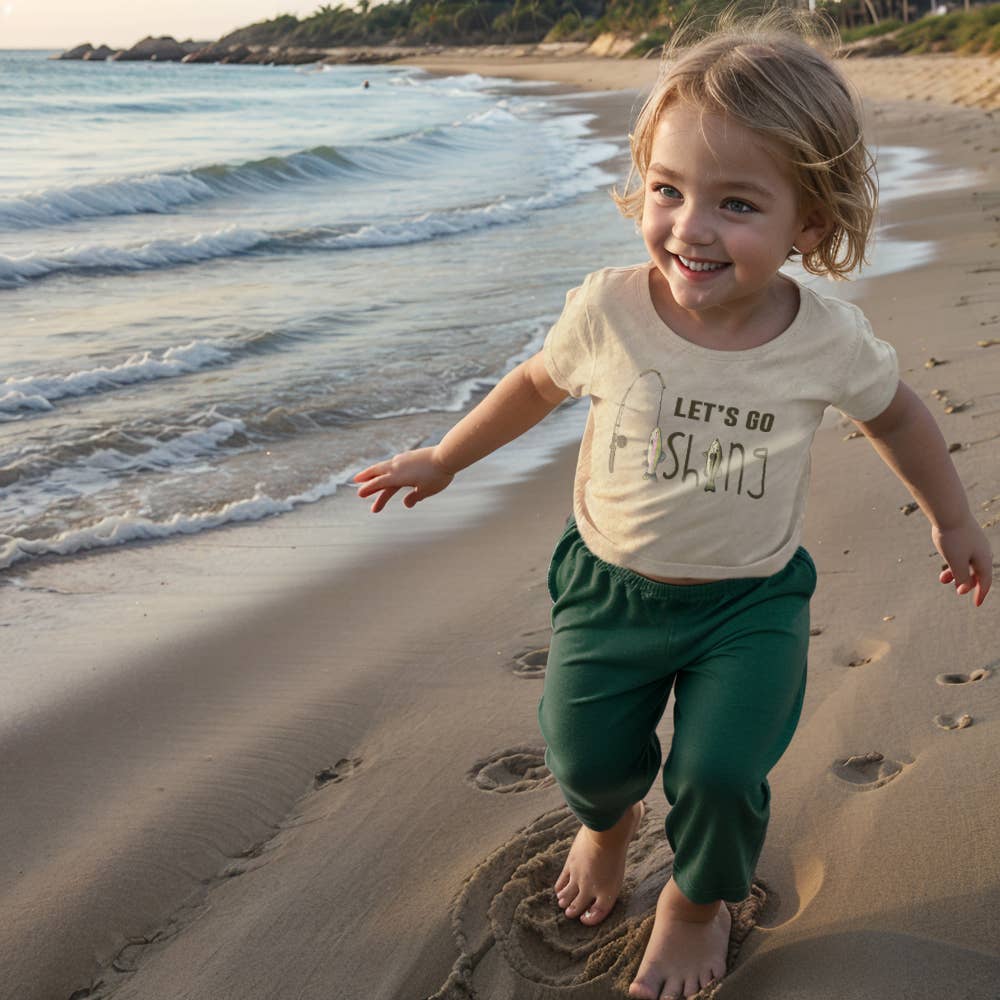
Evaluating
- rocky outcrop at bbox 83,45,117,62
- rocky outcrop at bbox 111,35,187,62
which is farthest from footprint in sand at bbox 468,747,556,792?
rocky outcrop at bbox 83,45,117,62

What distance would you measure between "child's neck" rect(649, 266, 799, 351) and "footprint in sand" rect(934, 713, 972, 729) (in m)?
0.98

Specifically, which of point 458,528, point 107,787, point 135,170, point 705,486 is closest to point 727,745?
point 705,486

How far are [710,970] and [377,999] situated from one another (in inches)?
22.1

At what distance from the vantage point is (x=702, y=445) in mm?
2010

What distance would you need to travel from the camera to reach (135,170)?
16.4 metres

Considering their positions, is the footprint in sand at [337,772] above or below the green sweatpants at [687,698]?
below

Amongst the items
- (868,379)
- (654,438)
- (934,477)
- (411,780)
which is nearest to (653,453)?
(654,438)

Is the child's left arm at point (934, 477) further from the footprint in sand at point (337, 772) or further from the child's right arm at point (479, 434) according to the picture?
the footprint in sand at point (337, 772)

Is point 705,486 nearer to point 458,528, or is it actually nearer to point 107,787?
point 107,787

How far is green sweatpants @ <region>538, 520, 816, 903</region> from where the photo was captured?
6.18 feet

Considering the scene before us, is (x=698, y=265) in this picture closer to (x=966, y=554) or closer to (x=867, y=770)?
(x=966, y=554)

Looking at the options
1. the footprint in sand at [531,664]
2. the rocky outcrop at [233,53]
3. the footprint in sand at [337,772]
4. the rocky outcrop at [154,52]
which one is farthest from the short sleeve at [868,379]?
the rocky outcrop at [154,52]

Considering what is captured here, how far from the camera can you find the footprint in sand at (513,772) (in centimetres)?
259

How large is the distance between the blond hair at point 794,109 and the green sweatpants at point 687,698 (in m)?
0.59
